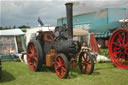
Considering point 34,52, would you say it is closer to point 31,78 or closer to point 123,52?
point 31,78

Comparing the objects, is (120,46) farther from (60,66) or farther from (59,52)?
(60,66)

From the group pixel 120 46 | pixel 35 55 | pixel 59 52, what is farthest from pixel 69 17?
pixel 120 46

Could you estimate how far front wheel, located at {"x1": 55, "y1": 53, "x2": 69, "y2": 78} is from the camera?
4.78 meters

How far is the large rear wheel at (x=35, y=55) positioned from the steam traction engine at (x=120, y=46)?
315cm

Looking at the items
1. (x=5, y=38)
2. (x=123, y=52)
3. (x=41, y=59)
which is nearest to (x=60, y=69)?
A: (x=41, y=59)

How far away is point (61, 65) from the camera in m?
5.03

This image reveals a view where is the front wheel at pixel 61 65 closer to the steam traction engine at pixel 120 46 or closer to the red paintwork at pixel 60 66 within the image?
the red paintwork at pixel 60 66

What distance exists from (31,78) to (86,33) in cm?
1004

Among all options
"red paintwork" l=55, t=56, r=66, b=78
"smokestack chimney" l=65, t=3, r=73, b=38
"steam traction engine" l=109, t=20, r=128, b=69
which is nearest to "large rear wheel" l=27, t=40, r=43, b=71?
"red paintwork" l=55, t=56, r=66, b=78

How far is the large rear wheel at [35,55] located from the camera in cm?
573

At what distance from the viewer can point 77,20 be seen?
21188mm

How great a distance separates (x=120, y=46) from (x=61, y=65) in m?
2.92

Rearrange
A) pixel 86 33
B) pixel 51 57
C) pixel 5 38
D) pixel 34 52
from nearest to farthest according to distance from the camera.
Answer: pixel 51 57
pixel 34 52
pixel 5 38
pixel 86 33

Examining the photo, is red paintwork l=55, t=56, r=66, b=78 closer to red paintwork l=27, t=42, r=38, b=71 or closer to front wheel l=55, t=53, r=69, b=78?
front wheel l=55, t=53, r=69, b=78
